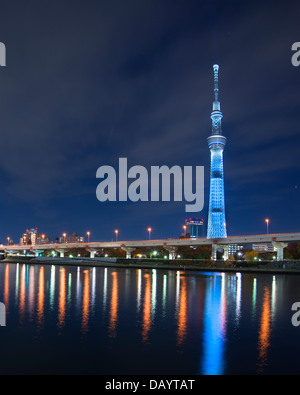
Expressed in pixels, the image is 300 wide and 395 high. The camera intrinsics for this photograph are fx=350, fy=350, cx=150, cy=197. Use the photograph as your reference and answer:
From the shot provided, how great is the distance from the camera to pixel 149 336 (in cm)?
1941

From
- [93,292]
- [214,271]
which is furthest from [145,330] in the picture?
[214,271]

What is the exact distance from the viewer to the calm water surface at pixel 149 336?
48.7ft

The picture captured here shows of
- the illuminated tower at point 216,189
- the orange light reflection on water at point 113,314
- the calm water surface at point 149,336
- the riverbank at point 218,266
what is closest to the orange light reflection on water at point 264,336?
the calm water surface at point 149,336

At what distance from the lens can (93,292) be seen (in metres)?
37.4

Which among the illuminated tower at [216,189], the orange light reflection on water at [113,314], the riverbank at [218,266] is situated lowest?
the riverbank at [218,266]

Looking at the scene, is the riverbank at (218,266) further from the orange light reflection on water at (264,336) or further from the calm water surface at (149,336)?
the orange light reflection on water at (264,336)

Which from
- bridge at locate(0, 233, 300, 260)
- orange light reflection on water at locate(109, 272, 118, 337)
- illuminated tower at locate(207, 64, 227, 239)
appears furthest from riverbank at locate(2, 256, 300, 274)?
illuminated tower at locate(207, 64, 227, 239)

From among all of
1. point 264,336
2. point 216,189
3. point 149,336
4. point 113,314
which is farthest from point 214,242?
point 149,336

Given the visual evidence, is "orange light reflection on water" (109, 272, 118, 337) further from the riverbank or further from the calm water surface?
the riverbank

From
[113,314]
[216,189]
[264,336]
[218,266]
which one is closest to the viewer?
[264,336]

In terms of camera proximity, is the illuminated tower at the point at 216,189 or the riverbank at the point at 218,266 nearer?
the riverbank at the point at 218,266

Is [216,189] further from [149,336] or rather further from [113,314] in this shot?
[149,336]
